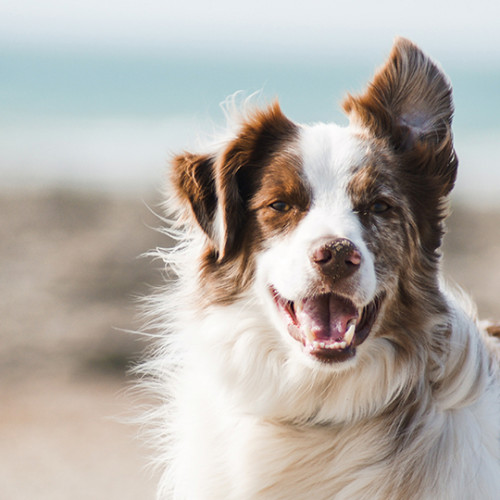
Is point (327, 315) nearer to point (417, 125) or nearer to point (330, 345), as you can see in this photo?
point (330, 345)

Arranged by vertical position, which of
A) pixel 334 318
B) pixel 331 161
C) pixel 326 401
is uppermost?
pixel 331 161

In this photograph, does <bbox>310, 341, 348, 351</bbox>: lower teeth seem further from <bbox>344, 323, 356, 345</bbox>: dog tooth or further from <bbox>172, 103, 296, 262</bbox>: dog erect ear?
<bbox>172, 103, 296, 262</bbox>: dog erect ear

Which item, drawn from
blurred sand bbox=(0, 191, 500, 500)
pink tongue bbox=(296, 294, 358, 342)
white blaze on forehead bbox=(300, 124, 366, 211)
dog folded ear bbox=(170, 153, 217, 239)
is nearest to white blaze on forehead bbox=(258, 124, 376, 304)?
white blaze on forehead bbox=(300, 124, 366, 211)

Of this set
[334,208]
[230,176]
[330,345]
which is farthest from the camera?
[230,176]

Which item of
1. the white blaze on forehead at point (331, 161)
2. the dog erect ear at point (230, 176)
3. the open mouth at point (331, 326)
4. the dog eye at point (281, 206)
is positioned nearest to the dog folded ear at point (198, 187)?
the dog erect ear at point (230, 176)

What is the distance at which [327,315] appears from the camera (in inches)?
137

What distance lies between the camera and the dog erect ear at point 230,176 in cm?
376

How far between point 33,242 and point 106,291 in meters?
2.12

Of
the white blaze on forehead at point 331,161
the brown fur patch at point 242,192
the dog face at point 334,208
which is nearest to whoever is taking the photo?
the dog face at point 334,208

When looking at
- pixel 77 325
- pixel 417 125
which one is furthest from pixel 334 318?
pixel 77 325

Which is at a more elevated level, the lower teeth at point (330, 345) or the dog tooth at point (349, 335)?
the dog tooth at point (349, 335)

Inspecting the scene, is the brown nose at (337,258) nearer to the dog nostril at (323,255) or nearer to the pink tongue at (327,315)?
the dog nostril at (323,255)

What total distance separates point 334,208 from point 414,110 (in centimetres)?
73

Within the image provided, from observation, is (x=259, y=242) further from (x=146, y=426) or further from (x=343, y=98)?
(x=146, y=426)
